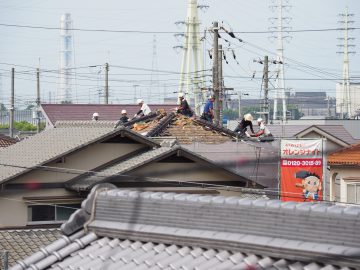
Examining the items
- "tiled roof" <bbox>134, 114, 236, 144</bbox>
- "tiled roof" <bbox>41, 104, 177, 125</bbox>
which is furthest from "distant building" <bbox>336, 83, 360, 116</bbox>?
"tiled roof" <bbox>134, 114, 236, 144</bbox>

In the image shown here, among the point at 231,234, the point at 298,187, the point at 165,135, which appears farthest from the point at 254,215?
the point at 165,135

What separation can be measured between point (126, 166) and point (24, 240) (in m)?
3.16

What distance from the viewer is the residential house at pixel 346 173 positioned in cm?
2958

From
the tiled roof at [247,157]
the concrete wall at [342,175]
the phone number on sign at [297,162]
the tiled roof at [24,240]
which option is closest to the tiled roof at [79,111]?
the concrete wall at [342,175]

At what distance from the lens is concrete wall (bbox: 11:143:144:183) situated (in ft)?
Answer: 72.5

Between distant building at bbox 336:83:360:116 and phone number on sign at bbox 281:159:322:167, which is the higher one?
distant building at bbox 336:83:360:116

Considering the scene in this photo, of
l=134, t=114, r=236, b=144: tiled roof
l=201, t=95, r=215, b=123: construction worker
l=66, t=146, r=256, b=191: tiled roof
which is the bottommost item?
l=66, t=146, r=256, b=191: tiled roof

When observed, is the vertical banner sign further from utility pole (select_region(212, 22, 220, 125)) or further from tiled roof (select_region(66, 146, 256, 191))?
utility pole (select_region(212, 22, 220, 125))

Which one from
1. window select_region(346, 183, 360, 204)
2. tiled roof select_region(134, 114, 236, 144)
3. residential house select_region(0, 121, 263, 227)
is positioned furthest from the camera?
window select_region(346, 183, 360, 204)

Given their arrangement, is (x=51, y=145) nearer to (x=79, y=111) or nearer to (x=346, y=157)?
(x=346, y=157)

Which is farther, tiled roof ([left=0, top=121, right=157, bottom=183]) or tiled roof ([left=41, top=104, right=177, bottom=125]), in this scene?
tiled roof ([left=41, top=104, right=177, bottom=125])

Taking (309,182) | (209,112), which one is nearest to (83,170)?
(309,182)

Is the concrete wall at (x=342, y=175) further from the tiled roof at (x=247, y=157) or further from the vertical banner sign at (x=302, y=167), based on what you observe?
the vertical banner sign at (x=302, y=167)

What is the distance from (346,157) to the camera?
29703mm
